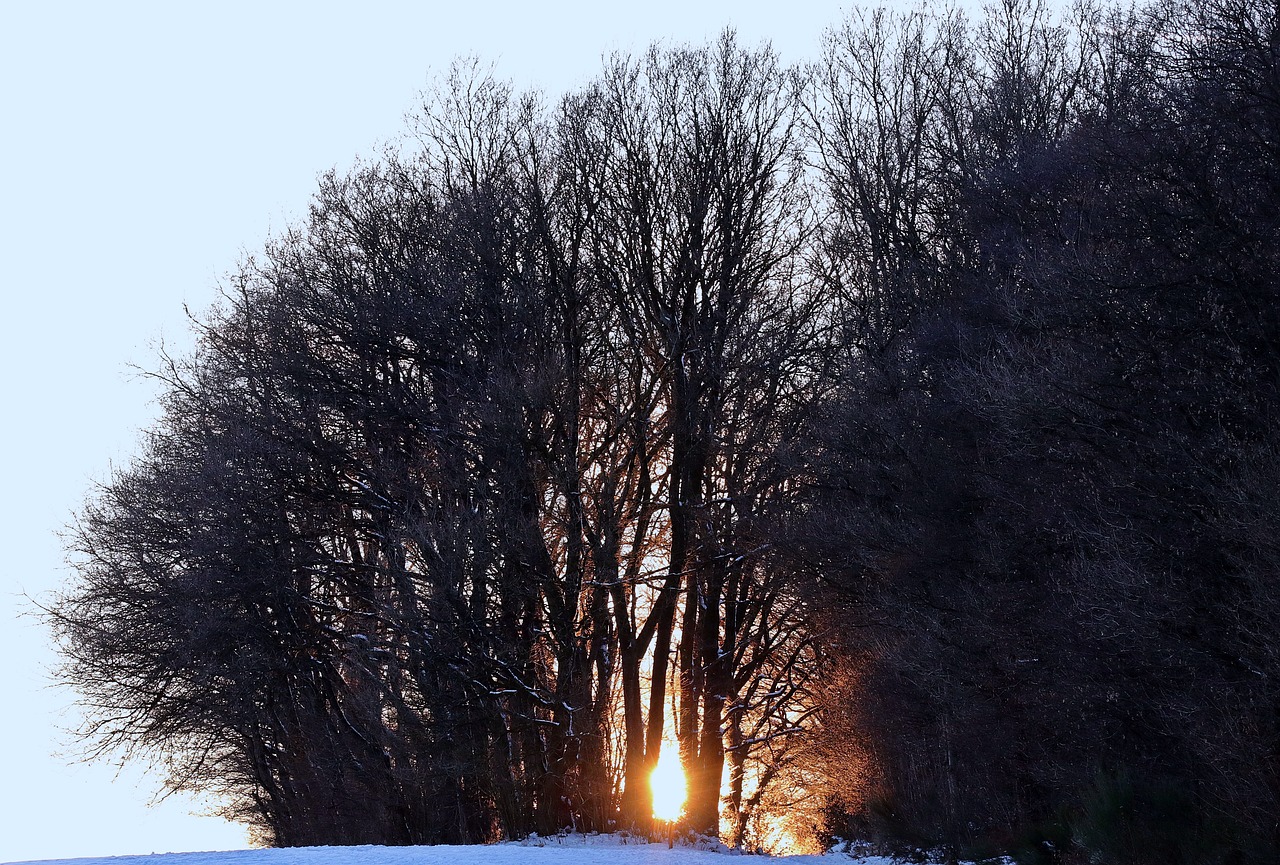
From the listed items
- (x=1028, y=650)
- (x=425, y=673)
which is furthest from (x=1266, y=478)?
(x=425, y=673)

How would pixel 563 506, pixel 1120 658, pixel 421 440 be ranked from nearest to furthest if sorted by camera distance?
pixel 1120 658, pixel 563 506, pixel 421 440

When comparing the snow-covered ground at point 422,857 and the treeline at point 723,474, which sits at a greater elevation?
the treeline at point 723,474

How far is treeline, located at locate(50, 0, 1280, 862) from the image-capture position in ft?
54.5

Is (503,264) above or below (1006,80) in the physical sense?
below

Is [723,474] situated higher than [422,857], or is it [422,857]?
[723,474]

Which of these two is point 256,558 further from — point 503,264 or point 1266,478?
point 1266,478

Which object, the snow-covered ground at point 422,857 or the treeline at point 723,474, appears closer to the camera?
the snow-covered ground at point 422,857

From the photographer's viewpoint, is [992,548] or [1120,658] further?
[992,548]

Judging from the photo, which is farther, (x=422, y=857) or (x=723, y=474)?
(x=723, y=474)

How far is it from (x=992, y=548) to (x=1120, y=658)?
4.36 meters

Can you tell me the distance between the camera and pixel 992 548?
20609mm

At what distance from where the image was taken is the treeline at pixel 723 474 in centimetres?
1661

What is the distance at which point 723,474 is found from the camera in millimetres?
25250

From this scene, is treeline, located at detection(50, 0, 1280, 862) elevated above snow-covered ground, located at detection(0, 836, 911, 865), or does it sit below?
above
